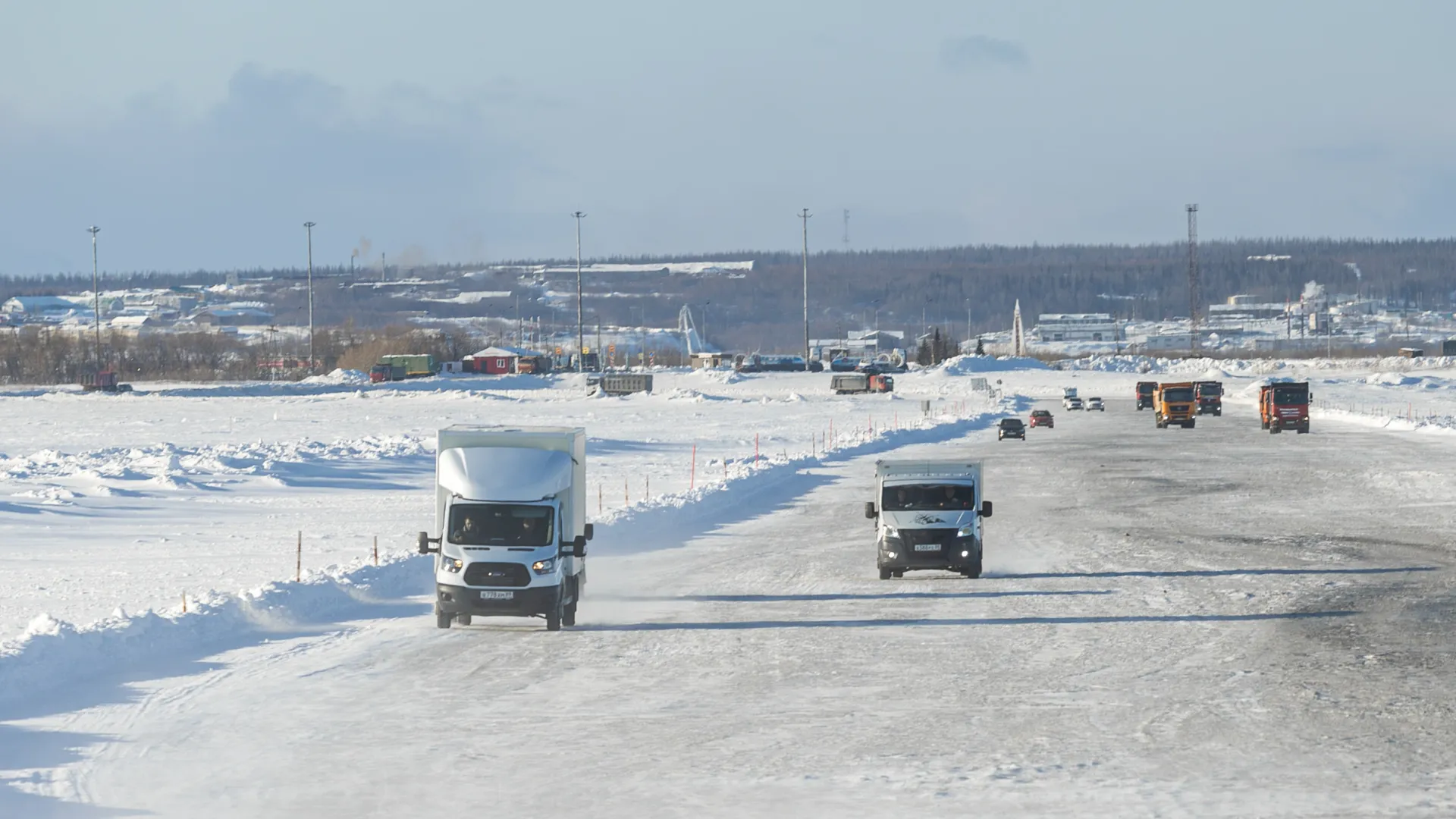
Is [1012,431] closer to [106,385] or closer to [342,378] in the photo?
[106,385]

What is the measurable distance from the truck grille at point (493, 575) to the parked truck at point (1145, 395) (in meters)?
88.1

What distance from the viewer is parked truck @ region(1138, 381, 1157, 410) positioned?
339 ft

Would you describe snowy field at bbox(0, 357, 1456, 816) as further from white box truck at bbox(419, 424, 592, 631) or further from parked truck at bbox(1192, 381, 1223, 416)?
parked truck at bbox(1192, 381, 1223, 416)

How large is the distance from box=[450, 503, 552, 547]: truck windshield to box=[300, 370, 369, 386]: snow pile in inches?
4947

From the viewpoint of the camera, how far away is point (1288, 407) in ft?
231

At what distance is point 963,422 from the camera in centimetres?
8312

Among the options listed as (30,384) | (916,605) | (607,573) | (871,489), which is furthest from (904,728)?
(30,384)

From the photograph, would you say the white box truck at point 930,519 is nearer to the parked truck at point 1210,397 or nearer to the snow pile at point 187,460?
the snow pile at point 187,460

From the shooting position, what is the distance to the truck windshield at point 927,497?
82.6 ft

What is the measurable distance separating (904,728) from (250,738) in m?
5.58

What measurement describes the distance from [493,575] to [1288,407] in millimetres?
57510

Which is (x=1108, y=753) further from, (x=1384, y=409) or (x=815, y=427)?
(x=1384, y=409)

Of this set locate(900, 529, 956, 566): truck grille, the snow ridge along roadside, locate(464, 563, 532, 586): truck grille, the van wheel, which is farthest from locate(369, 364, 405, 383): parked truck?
locate(464, 563, 532, 586): truck grille

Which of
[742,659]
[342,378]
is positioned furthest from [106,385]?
[742,659]
